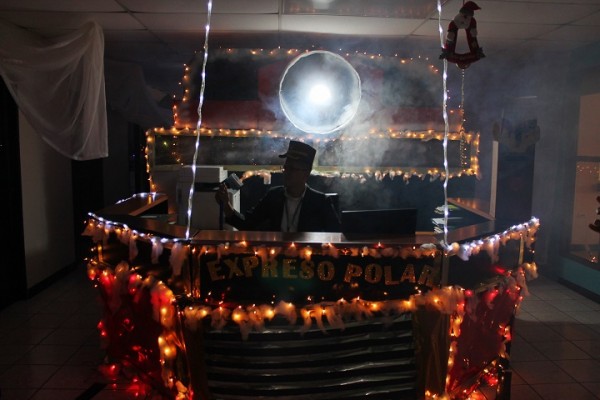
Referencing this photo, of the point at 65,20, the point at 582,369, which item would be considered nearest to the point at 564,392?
the point at 582,369

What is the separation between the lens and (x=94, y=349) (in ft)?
13.8

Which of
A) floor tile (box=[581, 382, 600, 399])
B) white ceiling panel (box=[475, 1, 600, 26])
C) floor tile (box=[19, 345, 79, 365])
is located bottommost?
floor tile (box=[19, 345, 79, 365])

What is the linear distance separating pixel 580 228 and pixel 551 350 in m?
2.98

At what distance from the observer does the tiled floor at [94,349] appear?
354 centimetres

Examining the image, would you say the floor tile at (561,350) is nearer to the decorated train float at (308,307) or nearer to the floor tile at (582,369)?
the floor tile at (582,369)

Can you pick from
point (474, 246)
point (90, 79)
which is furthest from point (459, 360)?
point (90, 79)

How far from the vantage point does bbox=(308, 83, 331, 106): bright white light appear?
559 centimetres

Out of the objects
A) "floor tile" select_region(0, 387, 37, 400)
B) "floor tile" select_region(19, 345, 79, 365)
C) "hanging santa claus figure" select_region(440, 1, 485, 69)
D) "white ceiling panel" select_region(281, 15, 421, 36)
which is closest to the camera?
"hanging santa claus figure" select_region(440, 1, 485, 69)

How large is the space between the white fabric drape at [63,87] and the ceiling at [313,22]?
0.32 m

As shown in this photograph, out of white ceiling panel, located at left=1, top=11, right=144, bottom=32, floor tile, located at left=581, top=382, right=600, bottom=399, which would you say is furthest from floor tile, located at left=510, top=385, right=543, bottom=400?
white ceiling panel, located at left=1, top=11, right=144, bottom=32

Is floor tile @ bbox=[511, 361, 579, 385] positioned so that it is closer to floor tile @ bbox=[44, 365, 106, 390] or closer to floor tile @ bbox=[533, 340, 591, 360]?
floor tile @ bbox=[533, 340, 591, 360]

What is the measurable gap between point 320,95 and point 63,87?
2.60 metres

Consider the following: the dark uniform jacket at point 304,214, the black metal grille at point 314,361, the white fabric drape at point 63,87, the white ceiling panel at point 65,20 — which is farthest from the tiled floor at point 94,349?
the white ceiling panel at point 65,20

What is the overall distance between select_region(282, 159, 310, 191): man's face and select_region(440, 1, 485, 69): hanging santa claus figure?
120 cm
